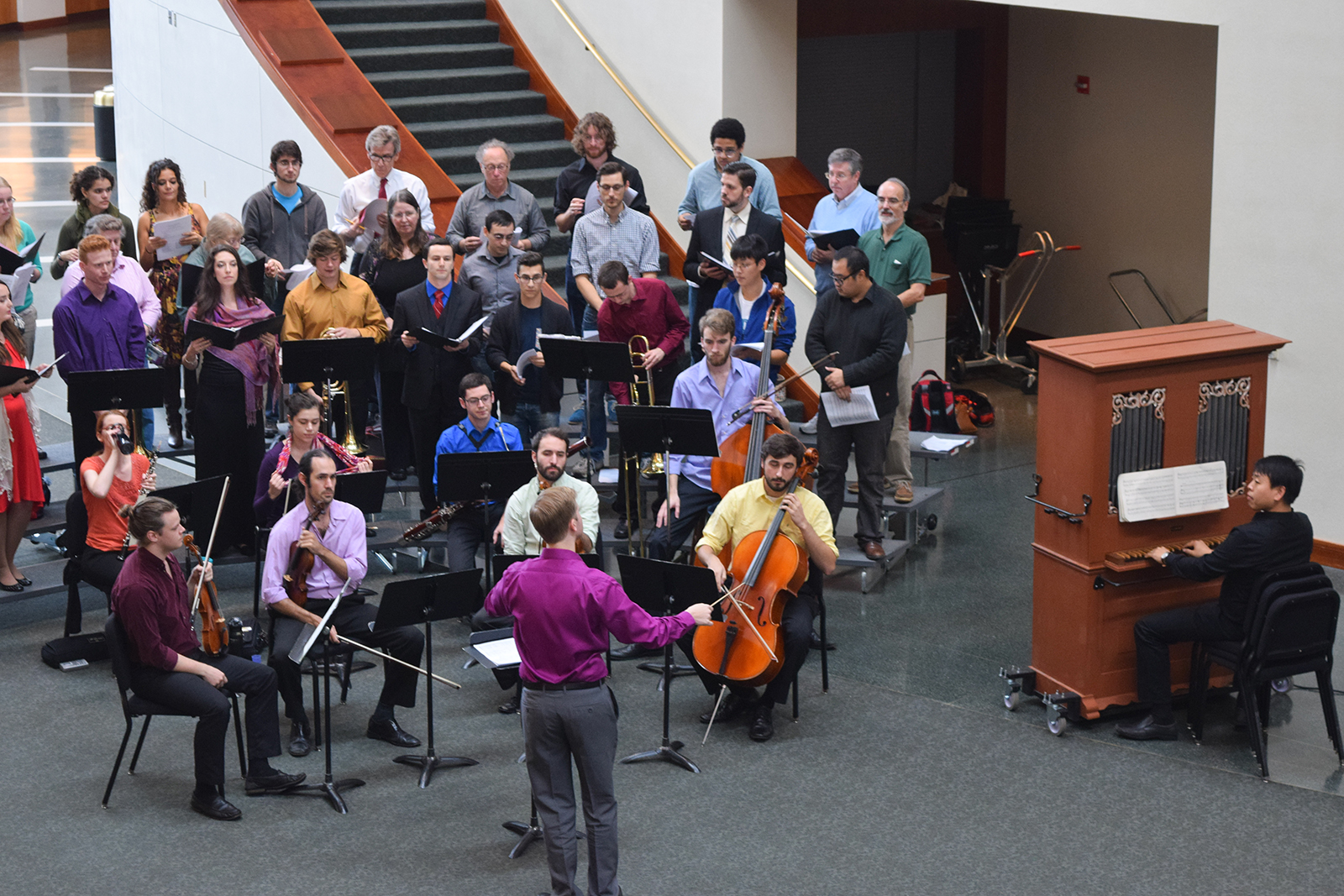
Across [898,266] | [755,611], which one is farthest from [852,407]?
[755,611]

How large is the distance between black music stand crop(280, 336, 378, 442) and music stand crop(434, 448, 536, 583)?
1.08m

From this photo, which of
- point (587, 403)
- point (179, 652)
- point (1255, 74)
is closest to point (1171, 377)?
point (1255, 74)

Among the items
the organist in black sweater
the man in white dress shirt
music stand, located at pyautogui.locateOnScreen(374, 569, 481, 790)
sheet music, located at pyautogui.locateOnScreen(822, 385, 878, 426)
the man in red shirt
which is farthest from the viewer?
the man in white dress shirt

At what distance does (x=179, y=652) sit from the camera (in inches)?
232

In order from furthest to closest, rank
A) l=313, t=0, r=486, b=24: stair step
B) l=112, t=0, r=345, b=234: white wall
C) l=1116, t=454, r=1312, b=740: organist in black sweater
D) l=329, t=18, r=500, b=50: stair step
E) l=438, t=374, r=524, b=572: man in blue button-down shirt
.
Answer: l=313, t=0, r=486, b=24: stair step
l=329, t=18, r=500, b=50: stair step
l=112, t=0, r=345, b=234: white wall
l=438, t=374, r=524, b=572: man in blue button-down shirt
l=1116, t=454, r=1312, b=740: organist in black sweater

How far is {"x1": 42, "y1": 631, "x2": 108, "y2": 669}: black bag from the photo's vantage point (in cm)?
721

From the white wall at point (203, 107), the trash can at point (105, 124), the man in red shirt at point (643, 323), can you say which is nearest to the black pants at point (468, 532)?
the man in red shirt at point (643, 323)

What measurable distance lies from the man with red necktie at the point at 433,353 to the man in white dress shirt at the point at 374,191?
899mm

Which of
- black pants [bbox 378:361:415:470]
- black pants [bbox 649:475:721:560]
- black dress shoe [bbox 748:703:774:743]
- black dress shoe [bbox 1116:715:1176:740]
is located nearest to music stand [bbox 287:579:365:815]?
black dress shoe [bbox 748:703:774:743]

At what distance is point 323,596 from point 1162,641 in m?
3.52

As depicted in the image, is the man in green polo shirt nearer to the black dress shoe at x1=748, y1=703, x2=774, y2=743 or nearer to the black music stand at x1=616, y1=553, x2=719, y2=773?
the black dress shoe at x1=748, y1=703, x2=774, y2=743

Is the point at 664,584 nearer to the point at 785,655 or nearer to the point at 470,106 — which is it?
the point at 785,655

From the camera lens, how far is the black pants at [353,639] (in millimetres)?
6344

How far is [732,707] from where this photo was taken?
6.61m
